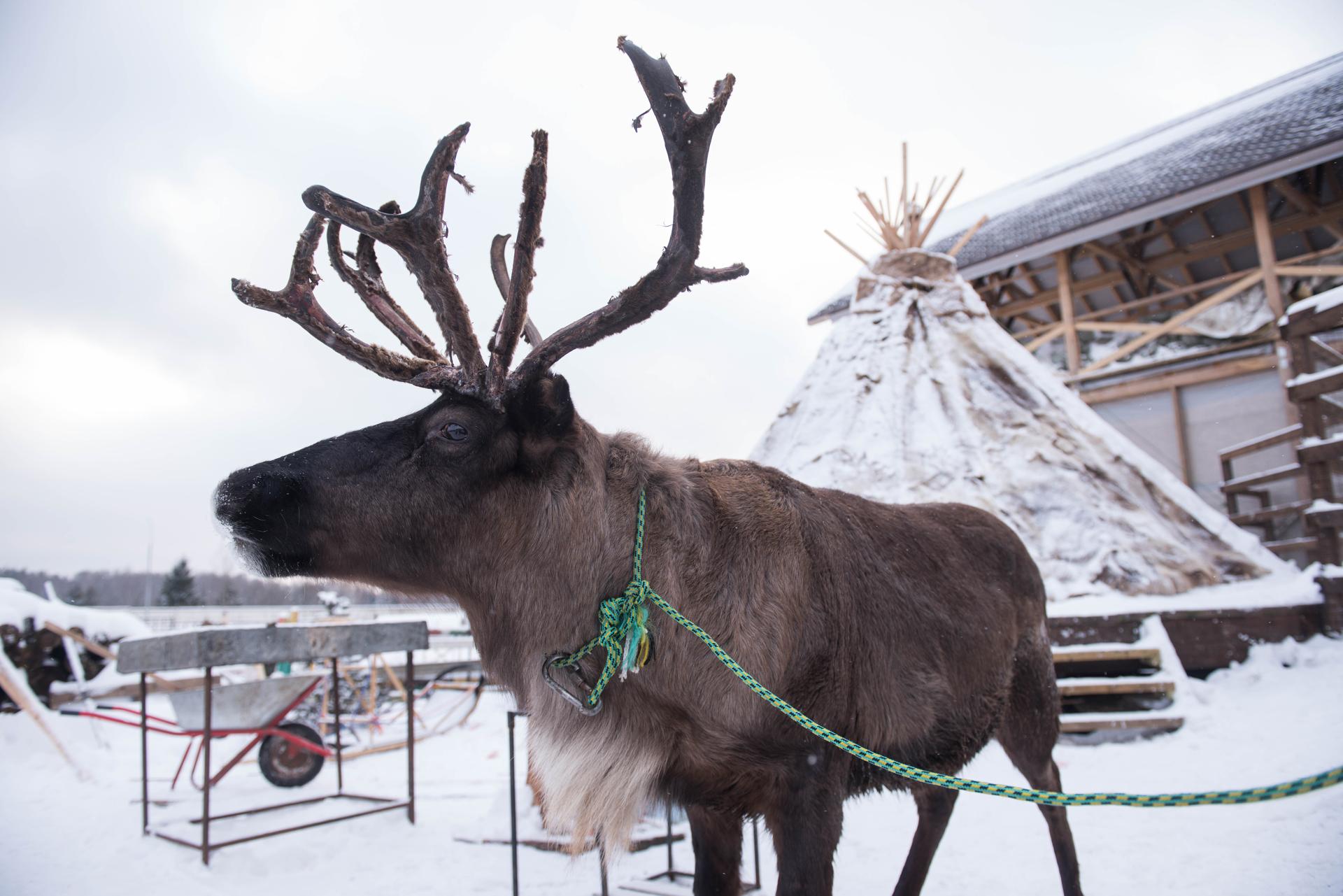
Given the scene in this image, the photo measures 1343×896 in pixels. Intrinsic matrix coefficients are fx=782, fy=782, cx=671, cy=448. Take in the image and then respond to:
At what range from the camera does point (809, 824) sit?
2.21m

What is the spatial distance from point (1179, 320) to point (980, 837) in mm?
9863

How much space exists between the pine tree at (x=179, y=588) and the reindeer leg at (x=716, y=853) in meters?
30.8

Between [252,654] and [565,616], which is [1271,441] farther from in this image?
[252,654]

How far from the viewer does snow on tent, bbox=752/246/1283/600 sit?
22.9ft

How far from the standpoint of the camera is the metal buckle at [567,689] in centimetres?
226

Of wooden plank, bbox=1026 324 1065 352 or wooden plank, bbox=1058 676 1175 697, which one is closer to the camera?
wooden plank, bbox=1058 676 1175 697

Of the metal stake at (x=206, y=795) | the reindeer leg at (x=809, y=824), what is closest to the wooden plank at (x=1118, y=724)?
the reindeer leg at (x=809, y=824)

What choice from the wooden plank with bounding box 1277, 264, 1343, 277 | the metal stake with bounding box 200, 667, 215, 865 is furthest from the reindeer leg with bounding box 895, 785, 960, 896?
the wooden plank with bounding box 1277, 264, 1343, 277

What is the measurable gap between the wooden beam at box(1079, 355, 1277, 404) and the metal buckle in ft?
40.6

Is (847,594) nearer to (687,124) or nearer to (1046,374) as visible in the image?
(687,124)

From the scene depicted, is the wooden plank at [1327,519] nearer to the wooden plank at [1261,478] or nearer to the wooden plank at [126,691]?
the wooden plank at [1261,478]

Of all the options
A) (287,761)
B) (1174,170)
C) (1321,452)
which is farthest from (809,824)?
(1174,170)

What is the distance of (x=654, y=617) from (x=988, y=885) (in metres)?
2.86

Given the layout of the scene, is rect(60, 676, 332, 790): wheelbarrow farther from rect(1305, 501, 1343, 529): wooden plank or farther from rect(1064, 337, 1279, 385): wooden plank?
rect(1064, 337, 1279, 385): wooden plank
